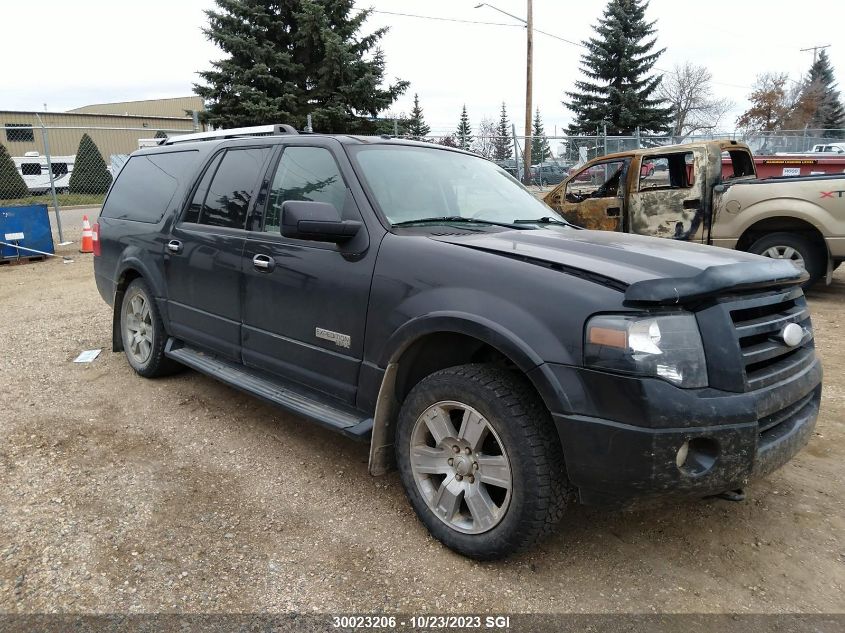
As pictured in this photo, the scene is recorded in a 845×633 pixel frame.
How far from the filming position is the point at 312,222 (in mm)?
2885

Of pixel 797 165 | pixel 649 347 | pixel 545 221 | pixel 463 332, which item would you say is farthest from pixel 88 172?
pixel 649 347

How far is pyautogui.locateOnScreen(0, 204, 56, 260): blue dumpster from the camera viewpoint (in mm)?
11055

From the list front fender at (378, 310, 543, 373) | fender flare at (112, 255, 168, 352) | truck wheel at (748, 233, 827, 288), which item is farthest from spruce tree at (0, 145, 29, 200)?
front fender at (378, 310, 543, 373)

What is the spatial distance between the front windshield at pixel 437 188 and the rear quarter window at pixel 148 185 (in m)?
1.74

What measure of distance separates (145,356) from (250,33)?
21.2 meters

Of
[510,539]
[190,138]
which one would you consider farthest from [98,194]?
[510,539]

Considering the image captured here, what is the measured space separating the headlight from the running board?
1247 millimetres

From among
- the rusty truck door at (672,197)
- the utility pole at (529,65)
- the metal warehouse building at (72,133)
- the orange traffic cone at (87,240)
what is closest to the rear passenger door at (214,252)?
the rusty truck door at (672,197)

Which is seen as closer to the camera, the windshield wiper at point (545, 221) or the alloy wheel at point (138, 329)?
the windshield wiper at point (545, 221)

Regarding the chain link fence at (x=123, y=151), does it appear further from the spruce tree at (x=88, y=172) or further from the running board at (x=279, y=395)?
the running board at (x=279, y=395)

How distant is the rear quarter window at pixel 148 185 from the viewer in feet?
14.9

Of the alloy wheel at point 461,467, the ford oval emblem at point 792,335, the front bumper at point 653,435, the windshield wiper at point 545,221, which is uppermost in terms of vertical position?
the windshield wiper at point 545,221

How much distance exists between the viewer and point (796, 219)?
7.35 m

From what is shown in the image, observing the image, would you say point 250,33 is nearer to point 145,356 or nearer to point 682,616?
point 145,356
